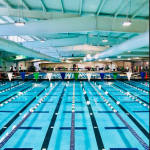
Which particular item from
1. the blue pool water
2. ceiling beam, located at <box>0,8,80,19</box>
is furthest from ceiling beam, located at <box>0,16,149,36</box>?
the blue pool water

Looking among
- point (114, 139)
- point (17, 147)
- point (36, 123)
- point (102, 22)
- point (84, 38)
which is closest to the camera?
point (17, 147)

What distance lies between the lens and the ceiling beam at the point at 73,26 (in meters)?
6.42

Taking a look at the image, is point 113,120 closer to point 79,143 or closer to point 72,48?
point 79,143

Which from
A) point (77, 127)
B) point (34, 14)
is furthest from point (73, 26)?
point (77, 127)

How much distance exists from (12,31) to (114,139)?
21.5ft

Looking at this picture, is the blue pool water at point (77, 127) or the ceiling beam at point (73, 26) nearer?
the blue pool water at point (77, 127)

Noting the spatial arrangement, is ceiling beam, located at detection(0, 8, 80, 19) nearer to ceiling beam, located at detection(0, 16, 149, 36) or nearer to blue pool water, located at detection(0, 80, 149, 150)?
ceiling beam, located at detection(0, 16, 149, 36)

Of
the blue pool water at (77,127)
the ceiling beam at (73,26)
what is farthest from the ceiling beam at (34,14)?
the blue pool water at (77,127)

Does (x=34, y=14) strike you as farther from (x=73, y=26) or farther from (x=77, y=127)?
(x=77, y=127)

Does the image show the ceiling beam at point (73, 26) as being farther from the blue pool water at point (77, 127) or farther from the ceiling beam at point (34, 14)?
the blue pool water at point (77, 127)

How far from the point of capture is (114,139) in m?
3.79

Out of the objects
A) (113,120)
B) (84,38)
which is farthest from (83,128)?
(84,38)

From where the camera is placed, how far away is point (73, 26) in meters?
6.56

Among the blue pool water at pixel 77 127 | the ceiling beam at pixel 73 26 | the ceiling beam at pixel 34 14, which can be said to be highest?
the ceiling beam at pixel 34 14
